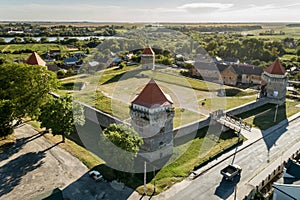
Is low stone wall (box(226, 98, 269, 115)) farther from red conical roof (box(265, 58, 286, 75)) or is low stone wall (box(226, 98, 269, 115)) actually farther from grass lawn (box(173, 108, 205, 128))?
red conical roof (box(265, 58, 286, 75))

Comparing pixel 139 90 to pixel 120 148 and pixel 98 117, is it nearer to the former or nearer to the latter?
pixel 98 117

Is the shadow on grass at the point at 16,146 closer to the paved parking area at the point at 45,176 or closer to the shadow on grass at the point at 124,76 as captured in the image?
the paved parking area at the point at 45,176

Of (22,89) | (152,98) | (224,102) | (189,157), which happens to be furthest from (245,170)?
(22,89)

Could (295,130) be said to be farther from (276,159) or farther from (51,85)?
(51,85)

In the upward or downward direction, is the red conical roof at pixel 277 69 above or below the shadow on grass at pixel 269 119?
above

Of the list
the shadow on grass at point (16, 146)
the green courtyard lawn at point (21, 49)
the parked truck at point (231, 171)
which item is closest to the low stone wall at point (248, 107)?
the parked truck at point (231, 171)

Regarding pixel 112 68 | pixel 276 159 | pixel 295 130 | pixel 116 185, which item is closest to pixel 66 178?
pixel 116 185
